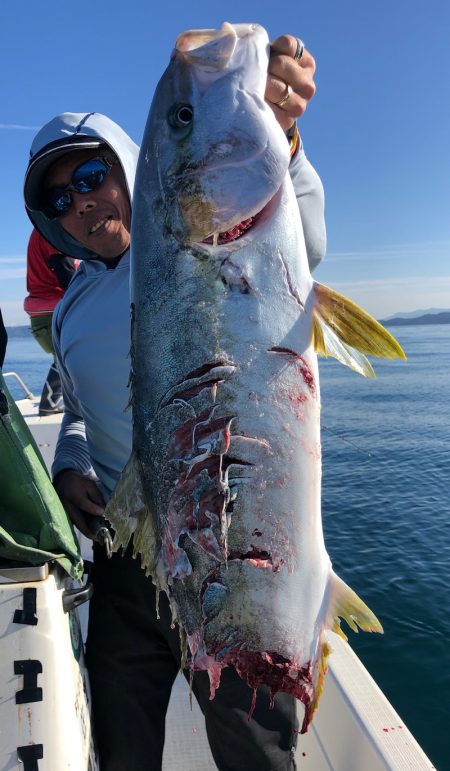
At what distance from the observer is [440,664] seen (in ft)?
18.1

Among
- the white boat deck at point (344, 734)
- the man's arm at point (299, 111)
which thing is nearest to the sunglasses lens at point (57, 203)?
the man's arm at point (299, 111)

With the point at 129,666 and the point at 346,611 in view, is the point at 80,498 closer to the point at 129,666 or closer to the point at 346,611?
the point at 129,666

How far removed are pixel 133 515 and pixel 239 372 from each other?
569 mm

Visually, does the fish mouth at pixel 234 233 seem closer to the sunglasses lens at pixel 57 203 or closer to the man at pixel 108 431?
the man at pixel 108 431

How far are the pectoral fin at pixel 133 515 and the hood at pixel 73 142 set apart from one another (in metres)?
1.22

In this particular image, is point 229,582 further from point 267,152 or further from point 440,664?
point 440,664

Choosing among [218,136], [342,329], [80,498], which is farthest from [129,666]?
[218,136]

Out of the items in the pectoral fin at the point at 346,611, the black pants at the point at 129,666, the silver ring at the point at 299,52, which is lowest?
the black pants at the point at 129,666

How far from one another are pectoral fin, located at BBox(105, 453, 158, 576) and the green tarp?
374 millimetres

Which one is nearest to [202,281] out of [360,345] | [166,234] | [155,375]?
[166,234]

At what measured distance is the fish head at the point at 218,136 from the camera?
1459 mm

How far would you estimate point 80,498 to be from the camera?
2.17 m

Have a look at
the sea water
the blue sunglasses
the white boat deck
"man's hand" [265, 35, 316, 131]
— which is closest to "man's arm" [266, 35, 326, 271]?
"man's hand" [265, 35, 316, 131]

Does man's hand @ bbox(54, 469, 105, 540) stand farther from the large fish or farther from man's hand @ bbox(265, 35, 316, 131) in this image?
man's hand @ bbox(265, 35, 316, 131)
